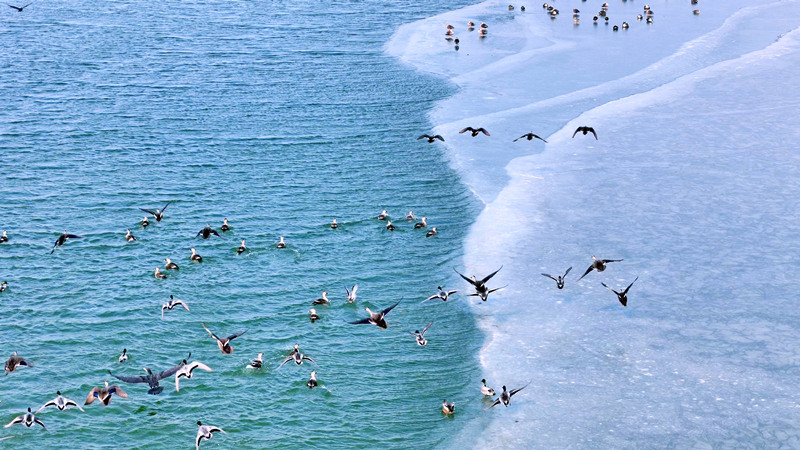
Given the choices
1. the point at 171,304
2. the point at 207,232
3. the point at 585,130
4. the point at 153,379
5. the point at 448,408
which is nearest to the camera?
the point at 448,408

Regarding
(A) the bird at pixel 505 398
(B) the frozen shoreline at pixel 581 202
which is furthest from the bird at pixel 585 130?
(A) the bird at pixel 505 398

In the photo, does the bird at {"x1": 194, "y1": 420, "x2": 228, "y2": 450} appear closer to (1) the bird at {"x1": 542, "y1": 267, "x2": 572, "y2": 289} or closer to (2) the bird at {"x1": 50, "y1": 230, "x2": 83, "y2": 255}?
(1) the bird at {"x1": 542, "y1": 267, "x2": 572, "y2": 289}

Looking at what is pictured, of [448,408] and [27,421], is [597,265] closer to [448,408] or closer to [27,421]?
[448,408]

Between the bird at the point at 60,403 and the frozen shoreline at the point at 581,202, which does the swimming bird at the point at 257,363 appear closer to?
the bird at the point at 60,403

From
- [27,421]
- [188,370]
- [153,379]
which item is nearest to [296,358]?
[188,370]

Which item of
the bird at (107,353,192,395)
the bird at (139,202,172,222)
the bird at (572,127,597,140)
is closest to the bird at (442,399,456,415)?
the bird at (107,353,192,395)

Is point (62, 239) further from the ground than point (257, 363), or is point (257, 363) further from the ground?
point (62, 239)
